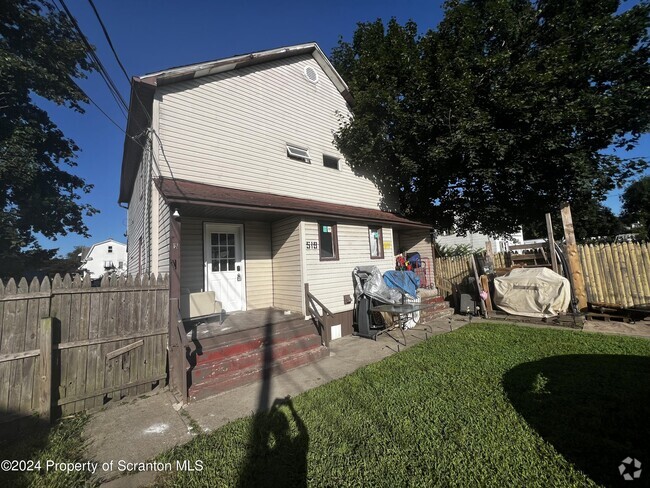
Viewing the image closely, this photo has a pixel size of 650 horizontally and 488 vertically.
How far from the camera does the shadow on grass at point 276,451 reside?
8.54ft

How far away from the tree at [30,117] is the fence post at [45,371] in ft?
58.2

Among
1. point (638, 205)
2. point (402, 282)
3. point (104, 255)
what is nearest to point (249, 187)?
point (402, 282)

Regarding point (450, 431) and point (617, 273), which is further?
point (617, 273)

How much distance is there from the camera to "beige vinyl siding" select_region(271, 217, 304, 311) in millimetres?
7398

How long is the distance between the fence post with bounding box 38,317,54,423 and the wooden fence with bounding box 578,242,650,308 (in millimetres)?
12841

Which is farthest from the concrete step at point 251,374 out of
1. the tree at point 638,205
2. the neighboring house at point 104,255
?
the neighboring house at point 104,255

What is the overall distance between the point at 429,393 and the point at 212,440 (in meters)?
3.02

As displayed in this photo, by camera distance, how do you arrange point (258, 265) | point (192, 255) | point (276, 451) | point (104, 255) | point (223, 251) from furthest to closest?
point (104, 255)
point (258, 265)
point (223, 251)
point (192, 255)
point (276, 451)

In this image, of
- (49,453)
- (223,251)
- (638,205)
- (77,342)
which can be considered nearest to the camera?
(49,453)

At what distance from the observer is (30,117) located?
1777 cm

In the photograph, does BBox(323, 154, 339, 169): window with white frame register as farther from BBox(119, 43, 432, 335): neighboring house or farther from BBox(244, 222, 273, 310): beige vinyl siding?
BBox(244, 222, 273, 310): beige vinyl siding

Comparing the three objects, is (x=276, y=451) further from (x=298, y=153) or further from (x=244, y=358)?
(x=298, y=153)

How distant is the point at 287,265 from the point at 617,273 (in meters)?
9.69

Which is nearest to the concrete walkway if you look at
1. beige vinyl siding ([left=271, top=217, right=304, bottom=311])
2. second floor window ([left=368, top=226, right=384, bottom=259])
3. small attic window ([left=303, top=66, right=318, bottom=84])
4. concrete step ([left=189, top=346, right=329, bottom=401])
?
concrete step ([left=189, top=346, right=329, bottom=401])
